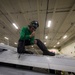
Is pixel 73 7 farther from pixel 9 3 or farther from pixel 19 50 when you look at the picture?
A: pixel 19 50

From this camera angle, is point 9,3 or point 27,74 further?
point 9,3

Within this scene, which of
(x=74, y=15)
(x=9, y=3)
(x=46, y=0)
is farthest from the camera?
(x=74, y=15)

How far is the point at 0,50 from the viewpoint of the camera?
190 cm

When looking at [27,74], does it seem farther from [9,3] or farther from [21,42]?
[9,3]

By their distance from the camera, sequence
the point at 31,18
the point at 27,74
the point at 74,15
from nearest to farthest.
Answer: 1. the point at 27,74
2. the point at 74,15
3. the point at 31,18

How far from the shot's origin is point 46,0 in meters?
3.44

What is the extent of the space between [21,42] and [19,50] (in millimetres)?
216

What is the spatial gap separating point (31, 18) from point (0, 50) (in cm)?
331

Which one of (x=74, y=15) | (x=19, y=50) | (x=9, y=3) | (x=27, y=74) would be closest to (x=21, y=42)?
(x=19, y=50)

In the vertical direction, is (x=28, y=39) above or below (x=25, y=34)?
below

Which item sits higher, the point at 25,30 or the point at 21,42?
the point at 25,30

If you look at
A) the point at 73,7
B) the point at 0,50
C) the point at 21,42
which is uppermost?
the point at 73,7

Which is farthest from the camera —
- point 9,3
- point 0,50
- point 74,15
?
point 74,15

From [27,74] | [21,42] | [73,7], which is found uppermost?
[73,7]
